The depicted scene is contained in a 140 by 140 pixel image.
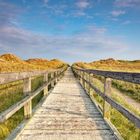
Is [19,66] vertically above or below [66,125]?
above

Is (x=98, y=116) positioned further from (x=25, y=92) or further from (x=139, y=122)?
(x=139, y=122)

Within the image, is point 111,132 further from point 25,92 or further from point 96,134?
point 25,92

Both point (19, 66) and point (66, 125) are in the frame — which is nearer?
point (66, 125)

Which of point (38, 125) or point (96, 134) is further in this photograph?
point (38, 125)

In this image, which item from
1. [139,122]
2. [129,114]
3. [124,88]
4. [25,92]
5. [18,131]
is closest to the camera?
[139,122]

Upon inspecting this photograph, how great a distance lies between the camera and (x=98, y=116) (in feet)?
22.5

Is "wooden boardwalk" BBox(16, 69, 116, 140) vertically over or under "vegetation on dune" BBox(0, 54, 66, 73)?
under

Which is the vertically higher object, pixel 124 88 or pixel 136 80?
pixel 136 80

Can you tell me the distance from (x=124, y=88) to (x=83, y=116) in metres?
20.8

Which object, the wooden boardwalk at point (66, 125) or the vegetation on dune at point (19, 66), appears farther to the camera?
the vegetation on dune at point (19, 66)

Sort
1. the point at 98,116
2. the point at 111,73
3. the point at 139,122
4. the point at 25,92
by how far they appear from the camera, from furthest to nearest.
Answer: the point at 98,116 < the point at 25,92 < the point at 111,73 < the point at 139,122

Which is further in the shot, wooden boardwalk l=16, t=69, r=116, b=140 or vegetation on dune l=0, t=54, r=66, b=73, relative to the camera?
vegetation on dune l=0, t=54, r=66, b=73

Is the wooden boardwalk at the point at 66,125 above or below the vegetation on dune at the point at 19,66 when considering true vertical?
below

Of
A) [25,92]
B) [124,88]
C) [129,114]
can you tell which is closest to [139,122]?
[129,114]
